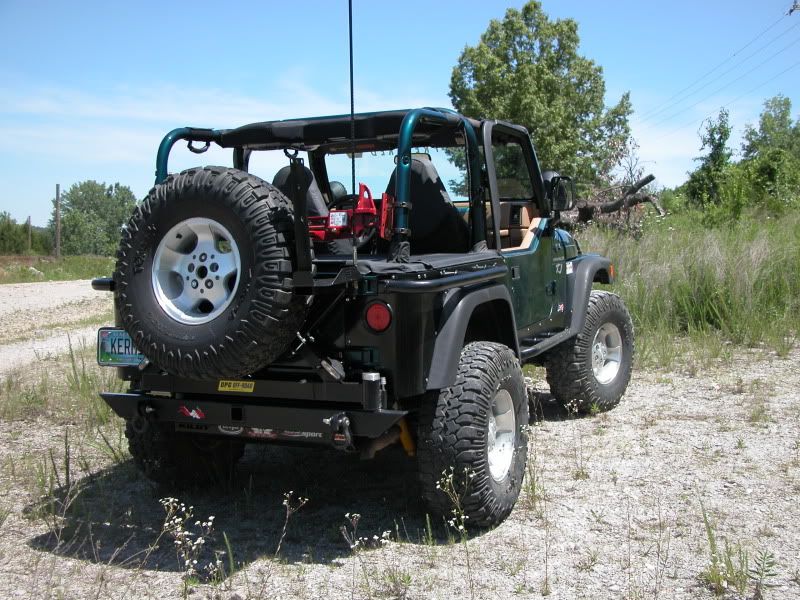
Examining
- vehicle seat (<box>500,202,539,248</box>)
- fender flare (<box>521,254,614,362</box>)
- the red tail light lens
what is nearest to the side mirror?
vehicle seat (<box>500,202,539,248</box>)

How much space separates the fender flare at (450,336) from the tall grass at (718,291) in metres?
5.25

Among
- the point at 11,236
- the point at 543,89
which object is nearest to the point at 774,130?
the point at 543,89

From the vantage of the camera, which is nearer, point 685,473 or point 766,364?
point 685,473

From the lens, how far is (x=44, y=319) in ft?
45.4

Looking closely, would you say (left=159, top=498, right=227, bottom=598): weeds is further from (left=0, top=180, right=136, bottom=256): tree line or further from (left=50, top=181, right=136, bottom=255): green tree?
(left=50, top=181, right=136, bottom=255): green tree

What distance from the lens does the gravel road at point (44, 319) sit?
10100 mm

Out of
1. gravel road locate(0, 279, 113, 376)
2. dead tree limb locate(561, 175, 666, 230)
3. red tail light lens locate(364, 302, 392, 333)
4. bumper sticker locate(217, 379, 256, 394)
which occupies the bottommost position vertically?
gravel road locate(0, 279, 113, 376)

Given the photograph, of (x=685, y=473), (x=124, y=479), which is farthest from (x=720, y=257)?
(x=124, y=479)

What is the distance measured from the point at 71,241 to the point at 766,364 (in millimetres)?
75690

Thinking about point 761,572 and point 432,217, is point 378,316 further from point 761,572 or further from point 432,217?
point 761,572

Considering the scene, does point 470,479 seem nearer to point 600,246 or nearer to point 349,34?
point 349,34

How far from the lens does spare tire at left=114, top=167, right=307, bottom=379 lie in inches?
134

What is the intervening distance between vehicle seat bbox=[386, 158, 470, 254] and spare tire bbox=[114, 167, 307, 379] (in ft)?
3.83

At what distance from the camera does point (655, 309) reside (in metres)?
9.88
